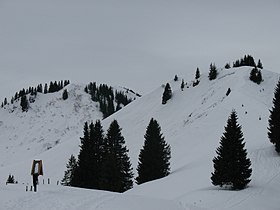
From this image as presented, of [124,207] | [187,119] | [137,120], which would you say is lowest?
[124,207]

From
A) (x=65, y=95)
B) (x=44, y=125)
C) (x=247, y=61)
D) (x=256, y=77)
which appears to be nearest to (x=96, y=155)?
(x=256, y=77)

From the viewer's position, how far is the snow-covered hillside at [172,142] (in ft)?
68.6

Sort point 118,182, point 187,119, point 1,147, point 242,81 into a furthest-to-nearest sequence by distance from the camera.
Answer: point 1,147, point 242,81, point 187,119, point 118,182

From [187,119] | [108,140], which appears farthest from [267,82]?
[108,140]

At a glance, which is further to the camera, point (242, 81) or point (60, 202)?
point (242, 81)

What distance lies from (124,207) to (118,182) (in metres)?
22.5

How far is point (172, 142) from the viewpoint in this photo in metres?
72.8

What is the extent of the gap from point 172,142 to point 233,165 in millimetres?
45292

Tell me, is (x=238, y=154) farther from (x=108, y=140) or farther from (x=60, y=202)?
(x=108, y=140)

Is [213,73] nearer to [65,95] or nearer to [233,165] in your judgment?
[233,165]

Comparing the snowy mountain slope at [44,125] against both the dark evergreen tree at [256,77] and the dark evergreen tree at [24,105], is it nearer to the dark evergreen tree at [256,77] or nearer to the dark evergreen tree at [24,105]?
the dark evergreen tree at [24,105]

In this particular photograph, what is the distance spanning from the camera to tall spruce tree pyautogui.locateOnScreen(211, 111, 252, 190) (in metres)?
27.4

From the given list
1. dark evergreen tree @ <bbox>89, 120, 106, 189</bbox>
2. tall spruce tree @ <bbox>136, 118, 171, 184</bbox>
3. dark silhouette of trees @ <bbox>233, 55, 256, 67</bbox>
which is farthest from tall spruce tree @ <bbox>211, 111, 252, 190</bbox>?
dark silhouette of trees @ <bbox>233, 55, 256, 67</bbox>

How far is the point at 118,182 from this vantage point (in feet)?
129
